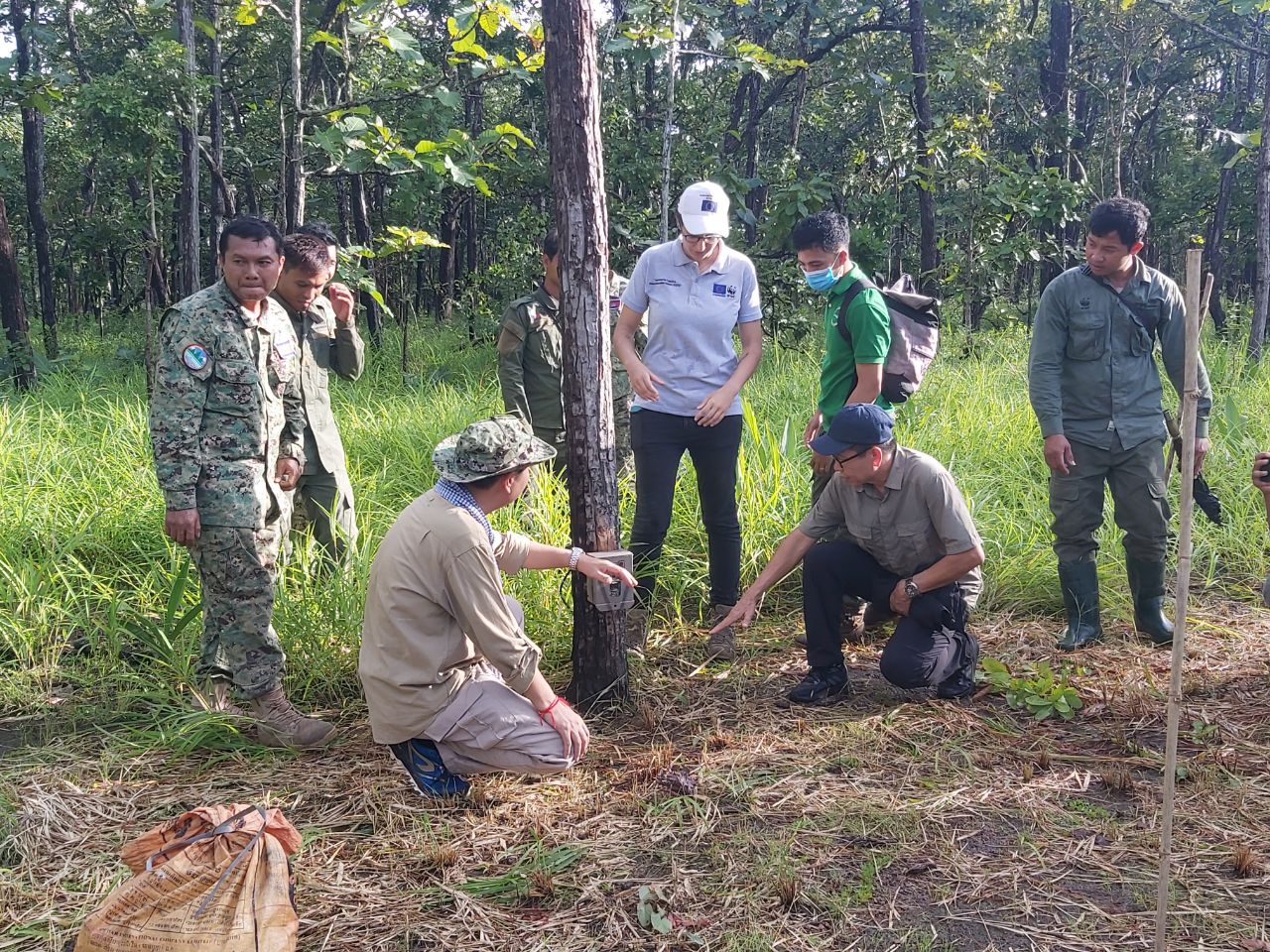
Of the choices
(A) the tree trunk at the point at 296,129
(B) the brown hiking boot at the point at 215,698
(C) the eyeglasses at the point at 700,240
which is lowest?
(B) the brown hiking boot at the point at 215,698

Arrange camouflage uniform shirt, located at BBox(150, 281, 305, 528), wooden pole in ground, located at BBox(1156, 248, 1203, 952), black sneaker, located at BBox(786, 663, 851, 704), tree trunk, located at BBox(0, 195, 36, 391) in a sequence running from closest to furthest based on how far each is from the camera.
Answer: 1. wooden pole in ground, located at BBox(1156, 248, 1203, 952)
2. camouflage uniform shirt, located at BBox(150, 281, 305, 528)
3. black sneaker, located at BBox(786, 663, 851, 704)
4. tree trunk, located at BBox(0, 195, 36, 391)

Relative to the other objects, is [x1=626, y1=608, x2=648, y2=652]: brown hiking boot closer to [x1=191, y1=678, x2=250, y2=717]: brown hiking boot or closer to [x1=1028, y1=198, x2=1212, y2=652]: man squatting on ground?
[x1=191, y1=678, x2=250, y2=717]: brown hiking boot

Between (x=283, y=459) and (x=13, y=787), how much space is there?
1426 millimetres

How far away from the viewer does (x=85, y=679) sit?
11.7 ft

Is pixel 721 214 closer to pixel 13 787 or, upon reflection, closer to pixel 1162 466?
pixel 1162 466

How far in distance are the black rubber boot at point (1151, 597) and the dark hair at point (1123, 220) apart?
1.34 metres

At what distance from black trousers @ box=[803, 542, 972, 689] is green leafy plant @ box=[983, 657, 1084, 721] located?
0.14 meters

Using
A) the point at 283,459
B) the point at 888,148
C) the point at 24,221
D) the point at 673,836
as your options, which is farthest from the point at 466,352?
the point at 24,221

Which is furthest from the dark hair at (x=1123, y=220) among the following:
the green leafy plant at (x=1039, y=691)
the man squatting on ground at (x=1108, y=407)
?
the green leafy plant at (x=1039, y=691)

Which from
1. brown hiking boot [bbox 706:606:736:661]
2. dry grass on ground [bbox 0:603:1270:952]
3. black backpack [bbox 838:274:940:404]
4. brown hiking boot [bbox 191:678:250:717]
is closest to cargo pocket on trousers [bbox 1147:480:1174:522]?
dry grass on ground [bbox 0:603:1270:952]

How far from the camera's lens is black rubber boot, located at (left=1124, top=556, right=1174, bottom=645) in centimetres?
395

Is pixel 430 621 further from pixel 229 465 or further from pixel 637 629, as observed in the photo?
pixel 637 629

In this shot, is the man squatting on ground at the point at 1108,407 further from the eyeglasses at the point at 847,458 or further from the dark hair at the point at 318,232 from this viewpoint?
the dark hair at the point at 318,232

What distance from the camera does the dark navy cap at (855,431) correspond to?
124 inches
